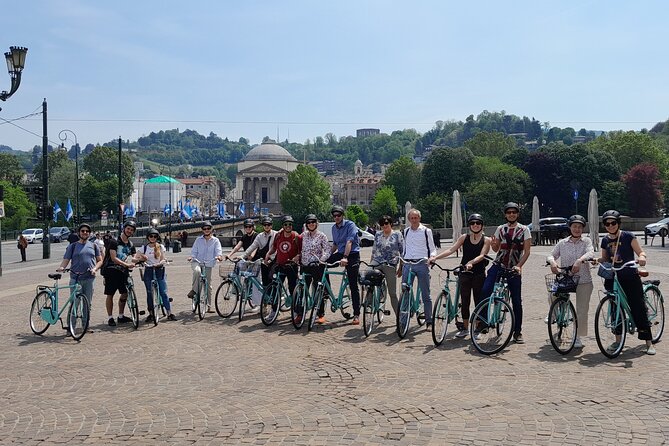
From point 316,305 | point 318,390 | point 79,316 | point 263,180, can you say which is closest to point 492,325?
point 318,390

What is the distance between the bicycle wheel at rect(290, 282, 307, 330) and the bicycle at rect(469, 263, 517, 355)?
3.10 meters

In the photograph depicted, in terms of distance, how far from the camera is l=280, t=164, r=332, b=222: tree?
442 feet

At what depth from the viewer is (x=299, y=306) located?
12.5 m

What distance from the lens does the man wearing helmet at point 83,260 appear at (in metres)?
12.3

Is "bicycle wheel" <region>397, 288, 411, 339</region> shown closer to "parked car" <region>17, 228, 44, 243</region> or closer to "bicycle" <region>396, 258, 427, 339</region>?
"bicycle" <region>396, 258, 427, 339</region>

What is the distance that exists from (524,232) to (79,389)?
6060 millimetres

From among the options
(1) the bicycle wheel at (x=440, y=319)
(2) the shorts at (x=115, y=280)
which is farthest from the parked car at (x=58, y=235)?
(1) the bicycle wheel at (x=440, y=319)

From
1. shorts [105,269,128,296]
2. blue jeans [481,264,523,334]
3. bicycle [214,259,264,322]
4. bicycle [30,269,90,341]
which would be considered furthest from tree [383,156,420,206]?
blue jeans [481,264,523,334]

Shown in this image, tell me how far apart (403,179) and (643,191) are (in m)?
66.2

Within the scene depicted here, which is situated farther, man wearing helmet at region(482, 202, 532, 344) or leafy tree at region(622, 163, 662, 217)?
leafy tree at region(622, 163, 662, 217)

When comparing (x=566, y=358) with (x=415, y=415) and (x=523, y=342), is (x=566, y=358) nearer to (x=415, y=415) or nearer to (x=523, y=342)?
(x=523, y=342)

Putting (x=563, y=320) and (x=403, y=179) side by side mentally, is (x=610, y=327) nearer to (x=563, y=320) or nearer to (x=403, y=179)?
(x=563, y=320)

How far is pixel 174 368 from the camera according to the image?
9.59m

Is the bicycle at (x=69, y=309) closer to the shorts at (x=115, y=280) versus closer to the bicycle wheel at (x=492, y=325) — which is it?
the shorts at (x=115, y=280)
